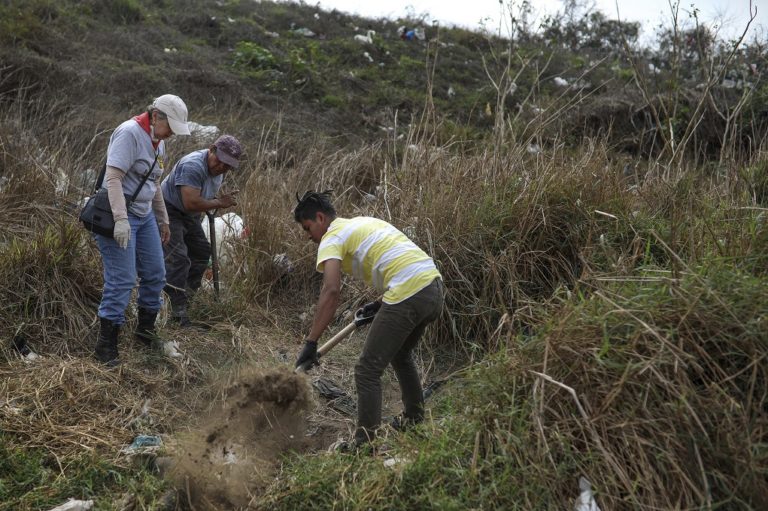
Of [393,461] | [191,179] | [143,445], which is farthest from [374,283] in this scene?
[191,179]

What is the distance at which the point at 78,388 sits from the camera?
14.0 feet

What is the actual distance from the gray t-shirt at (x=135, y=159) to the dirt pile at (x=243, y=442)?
1334mm

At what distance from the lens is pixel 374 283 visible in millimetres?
3982

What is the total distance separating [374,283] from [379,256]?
0.19 metres

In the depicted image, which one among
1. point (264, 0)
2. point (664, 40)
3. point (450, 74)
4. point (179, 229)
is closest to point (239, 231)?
point (179, 229)

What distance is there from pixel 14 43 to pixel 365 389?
10.2 m

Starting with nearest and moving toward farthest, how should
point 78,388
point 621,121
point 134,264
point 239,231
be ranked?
point 78,388
point 134,264
point 239,231
point 621,121

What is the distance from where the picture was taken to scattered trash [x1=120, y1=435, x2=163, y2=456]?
3781mm

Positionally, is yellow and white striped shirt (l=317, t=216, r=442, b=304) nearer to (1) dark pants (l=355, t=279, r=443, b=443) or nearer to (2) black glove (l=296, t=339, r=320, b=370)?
(1) dark pants (l=355, t=279, r=443, b=443)

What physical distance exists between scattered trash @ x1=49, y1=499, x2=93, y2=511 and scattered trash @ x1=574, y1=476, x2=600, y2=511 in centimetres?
222

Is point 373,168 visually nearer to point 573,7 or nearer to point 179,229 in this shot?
point 179,229

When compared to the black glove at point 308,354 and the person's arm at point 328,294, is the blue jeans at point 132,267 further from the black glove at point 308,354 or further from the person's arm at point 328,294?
the person's arm at point 328,294

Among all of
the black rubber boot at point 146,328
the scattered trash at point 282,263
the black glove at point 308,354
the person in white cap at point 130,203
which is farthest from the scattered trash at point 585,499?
the scattered trash at point 282,263

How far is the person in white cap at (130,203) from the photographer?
173 inches
